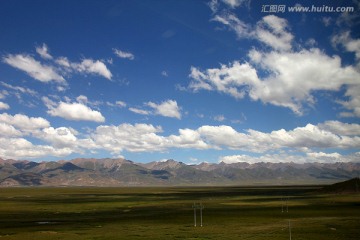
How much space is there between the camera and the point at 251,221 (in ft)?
260

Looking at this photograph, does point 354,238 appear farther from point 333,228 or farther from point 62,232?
point 62,232

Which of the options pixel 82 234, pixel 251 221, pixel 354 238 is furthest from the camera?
pixel 251 221

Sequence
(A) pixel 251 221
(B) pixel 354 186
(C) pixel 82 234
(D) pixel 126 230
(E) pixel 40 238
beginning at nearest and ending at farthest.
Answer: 1. (E) pixel 40 238
2. (C) pixel 82 234
3. (D) pixel 126 230
4. (A) pixel 251 221
5. (B) pixel 354 186

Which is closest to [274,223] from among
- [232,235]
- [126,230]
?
[232,235]

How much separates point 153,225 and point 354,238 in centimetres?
3932

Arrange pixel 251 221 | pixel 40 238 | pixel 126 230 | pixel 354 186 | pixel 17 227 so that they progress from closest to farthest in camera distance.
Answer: pixel 40 238
pixel 126 230
pixel 17 227
pixel 251 221
pixel 354 186

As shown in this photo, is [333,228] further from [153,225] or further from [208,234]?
[153,225]

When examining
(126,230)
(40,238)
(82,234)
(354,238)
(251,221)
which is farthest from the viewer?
(251,221)

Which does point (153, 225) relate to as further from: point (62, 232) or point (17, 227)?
point (17, 227)

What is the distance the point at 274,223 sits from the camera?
74750 millimetres

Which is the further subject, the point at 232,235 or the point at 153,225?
the point at 153,225

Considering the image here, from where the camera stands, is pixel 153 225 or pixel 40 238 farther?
pixel 153 225

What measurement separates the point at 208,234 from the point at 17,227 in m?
41.6

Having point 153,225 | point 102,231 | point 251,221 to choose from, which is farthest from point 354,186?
point 102,231
